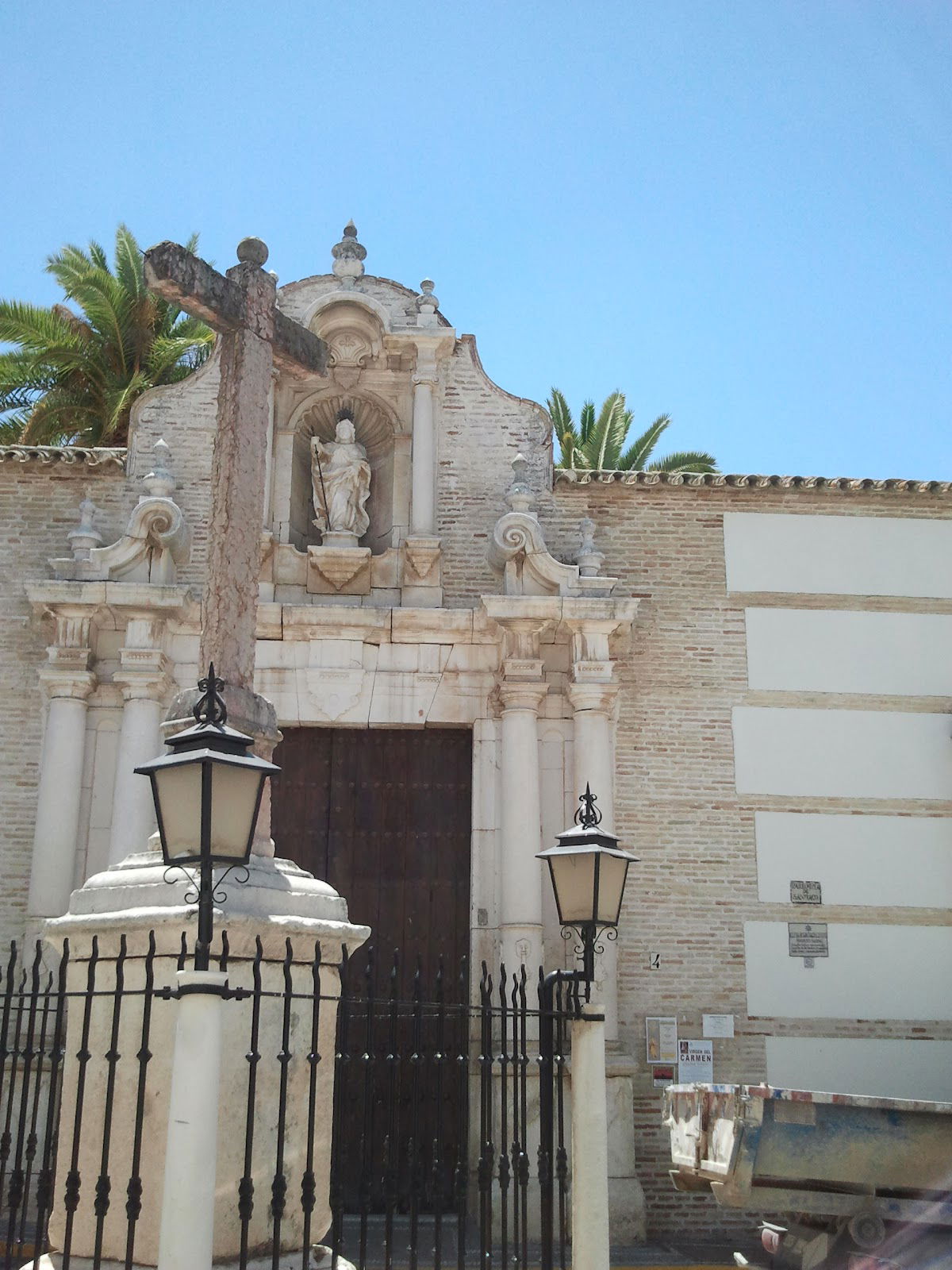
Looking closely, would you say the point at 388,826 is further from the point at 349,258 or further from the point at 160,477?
the point at 349,258

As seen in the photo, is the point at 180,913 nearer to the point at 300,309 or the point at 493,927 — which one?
the point at 493,927

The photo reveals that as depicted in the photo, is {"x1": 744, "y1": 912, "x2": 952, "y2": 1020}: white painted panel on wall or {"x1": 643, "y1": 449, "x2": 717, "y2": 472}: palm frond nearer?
{"x1": 744, "y1": 912, "x2": 952, "y2": 1020}: white painted panel on wall

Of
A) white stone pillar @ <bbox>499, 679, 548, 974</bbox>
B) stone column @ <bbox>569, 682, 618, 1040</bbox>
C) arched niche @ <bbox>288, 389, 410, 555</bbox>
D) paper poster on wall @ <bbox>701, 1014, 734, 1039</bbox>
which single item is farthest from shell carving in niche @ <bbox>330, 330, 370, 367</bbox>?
paper poster on wall @ <bbox>701, 1014, 734, 1039</bbox>

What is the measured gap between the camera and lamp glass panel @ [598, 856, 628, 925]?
5301 mm

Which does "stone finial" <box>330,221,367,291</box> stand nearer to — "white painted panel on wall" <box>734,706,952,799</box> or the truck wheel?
"white painted panel on wall" <box>734,706,952,799</box>

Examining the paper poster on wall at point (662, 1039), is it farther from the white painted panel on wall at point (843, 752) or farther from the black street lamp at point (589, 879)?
the black street lamp at point (589, 879)

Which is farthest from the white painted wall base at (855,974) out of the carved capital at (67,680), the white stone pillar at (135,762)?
the carved capital at (67,680)

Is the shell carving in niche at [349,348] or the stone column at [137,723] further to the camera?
the shell carving in niche at [349,348]

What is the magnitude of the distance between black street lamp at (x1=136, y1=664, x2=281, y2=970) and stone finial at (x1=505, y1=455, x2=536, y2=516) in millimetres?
6933

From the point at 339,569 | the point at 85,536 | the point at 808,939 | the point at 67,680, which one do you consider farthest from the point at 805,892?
the point at 85,536

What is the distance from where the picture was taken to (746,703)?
36.3 feet

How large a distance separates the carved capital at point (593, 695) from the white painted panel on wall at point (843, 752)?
3.98ft

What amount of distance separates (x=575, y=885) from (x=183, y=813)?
6.30 ft

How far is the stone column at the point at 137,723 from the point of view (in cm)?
982
